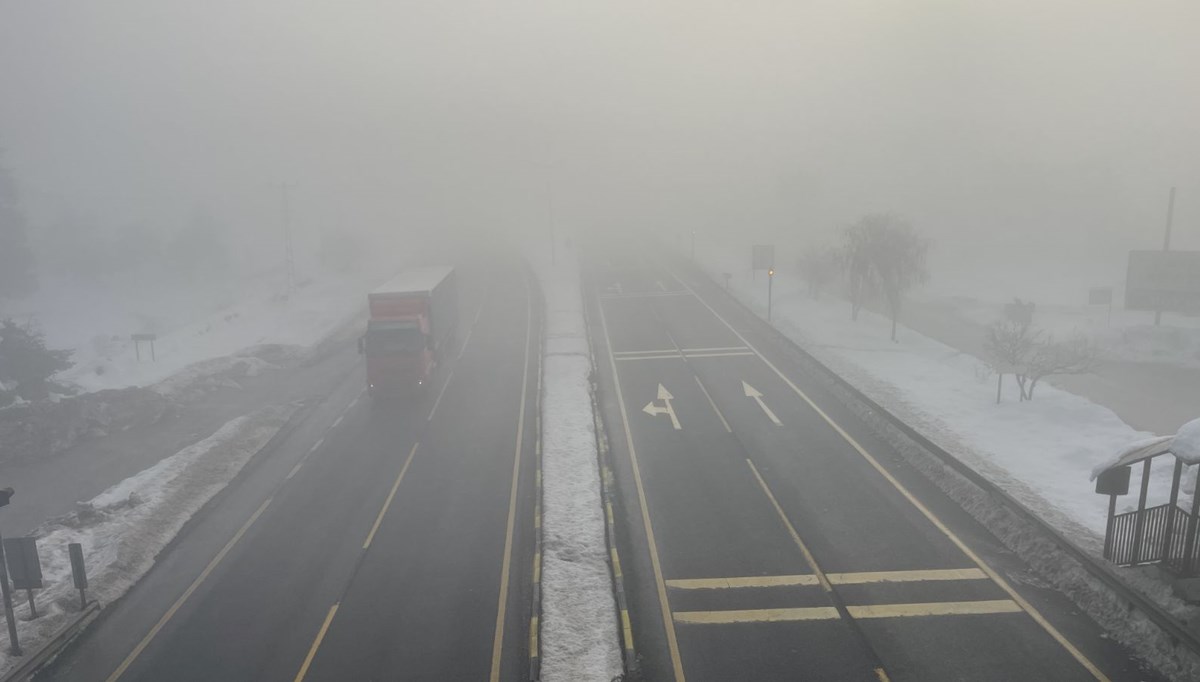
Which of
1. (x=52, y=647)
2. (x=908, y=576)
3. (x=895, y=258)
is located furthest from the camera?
(x=895, y=258)

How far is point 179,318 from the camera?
249 feet

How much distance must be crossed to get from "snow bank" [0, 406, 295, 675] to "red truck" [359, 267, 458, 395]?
484cm

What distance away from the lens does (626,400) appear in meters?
28.3

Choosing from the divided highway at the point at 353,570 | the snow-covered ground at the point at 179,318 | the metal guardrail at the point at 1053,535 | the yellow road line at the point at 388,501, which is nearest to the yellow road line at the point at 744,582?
the divided highway at the point at 353,570

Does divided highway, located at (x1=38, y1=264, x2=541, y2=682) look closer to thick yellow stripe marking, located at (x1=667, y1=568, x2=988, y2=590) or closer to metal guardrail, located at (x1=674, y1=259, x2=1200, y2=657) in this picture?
thick yellow stripe marking, located at (x1=667, y1=568, x2=988, y2=590)

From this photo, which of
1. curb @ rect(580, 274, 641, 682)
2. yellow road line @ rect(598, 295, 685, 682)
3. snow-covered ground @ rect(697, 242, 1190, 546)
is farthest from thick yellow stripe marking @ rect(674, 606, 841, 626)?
snow-covered ground @ rect(697, 242, 1190, 546)

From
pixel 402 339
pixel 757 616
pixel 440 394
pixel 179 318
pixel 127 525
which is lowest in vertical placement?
pixel 179 318

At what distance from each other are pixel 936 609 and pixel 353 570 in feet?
40.6

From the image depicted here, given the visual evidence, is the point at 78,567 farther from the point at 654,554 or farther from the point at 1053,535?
the point at 1053,535

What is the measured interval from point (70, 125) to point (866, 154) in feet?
657

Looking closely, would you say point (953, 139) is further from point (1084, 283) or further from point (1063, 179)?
point (1084, 283)

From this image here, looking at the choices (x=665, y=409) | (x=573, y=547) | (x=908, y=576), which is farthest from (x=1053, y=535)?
(x=665, y=409)

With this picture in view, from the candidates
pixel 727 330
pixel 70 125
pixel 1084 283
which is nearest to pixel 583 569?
pixel 727 330

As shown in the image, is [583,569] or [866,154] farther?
[866,154]
